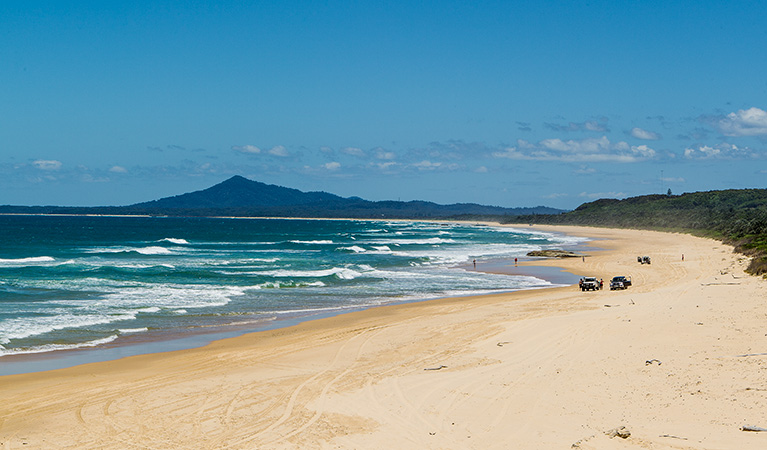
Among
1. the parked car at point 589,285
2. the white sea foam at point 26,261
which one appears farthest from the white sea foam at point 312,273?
the white sea foam at point 26,261

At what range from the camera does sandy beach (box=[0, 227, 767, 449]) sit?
11.1 m

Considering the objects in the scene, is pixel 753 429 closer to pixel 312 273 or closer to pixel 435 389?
pixel 435 389

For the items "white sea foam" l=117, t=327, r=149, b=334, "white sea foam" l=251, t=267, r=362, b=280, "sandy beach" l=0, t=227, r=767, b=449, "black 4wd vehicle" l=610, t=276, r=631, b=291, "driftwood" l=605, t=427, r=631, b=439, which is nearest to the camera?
"driftwood" l=605, t=427, r=631, b=439

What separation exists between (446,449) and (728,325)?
12245mm

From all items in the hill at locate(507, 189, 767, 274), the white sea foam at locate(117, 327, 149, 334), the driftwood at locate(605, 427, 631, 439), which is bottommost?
the white sea foam at locate(117, 327, 149, 334)

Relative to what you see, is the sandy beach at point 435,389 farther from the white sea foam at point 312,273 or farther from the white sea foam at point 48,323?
the white sea foam at point 312,273

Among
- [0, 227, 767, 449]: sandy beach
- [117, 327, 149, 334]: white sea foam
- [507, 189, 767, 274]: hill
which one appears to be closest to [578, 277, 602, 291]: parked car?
[0, 227, 767, 449]: sandy beach

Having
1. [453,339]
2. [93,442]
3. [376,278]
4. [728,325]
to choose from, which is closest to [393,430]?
[93,442]

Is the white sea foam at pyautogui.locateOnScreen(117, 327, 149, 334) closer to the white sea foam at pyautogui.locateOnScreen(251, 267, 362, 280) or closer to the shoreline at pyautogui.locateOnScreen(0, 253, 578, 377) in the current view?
the shoreline at pyautogui.locateOnScreen(0, 253, 578, 377)

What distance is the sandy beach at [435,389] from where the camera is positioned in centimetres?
1110

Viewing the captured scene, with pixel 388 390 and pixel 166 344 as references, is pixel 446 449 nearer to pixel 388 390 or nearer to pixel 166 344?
pixel 388 390

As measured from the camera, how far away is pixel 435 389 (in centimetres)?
1404

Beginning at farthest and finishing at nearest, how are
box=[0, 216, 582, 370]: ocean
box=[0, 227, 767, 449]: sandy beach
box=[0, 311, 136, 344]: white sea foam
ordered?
1. box=[0, 216, 582, 370]: ocean
2. box=[0, 311, 136, 344]: white sea foam
3. box=[0, 227, 767, 449]: sandy beach

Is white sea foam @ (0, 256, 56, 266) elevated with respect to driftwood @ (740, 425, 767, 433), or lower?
elevated
